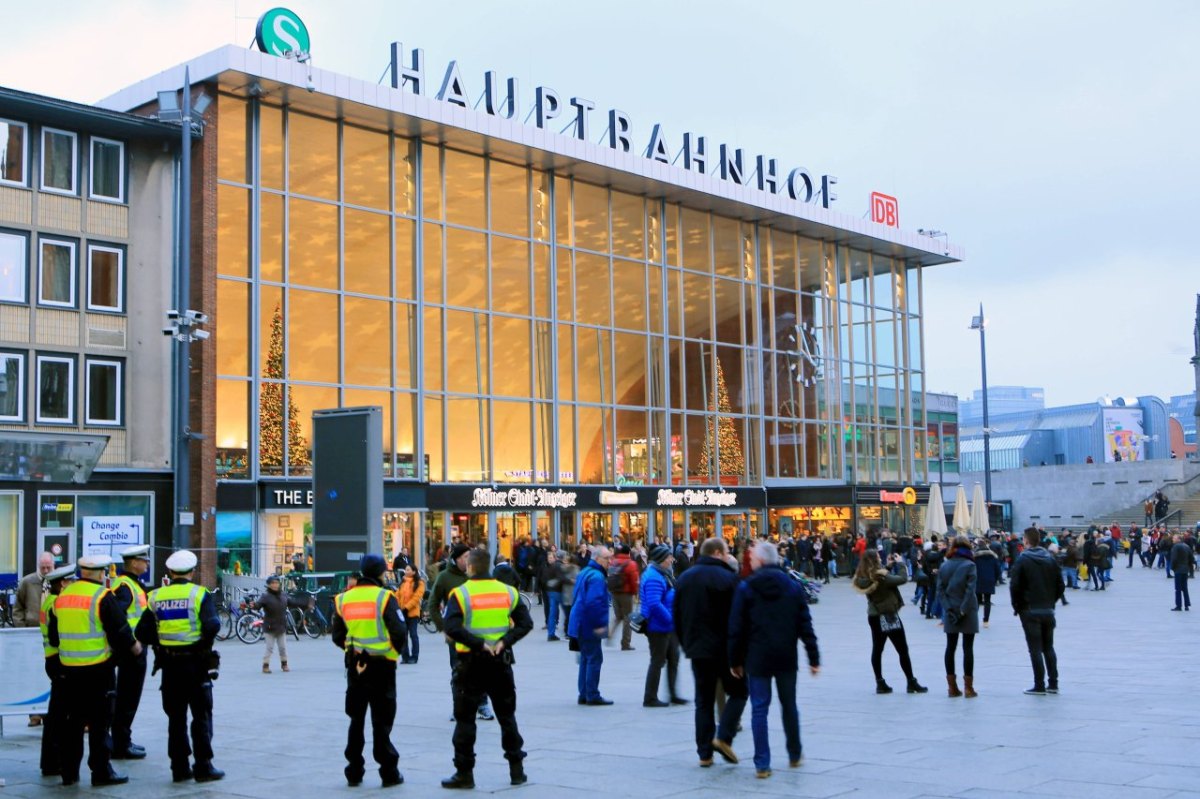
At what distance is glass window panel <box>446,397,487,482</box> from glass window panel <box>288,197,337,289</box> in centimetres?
529

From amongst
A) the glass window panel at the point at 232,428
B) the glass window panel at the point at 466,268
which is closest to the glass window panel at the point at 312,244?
the glass window panel at the point at 232,428

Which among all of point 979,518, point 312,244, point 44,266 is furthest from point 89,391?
point 979,518

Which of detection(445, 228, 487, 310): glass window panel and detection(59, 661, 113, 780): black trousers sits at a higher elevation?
detection(445, 228, 487, 310): glass window panel

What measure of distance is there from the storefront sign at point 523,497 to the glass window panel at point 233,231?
929 centimetres

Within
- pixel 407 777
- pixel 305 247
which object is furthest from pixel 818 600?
pixel 407 777

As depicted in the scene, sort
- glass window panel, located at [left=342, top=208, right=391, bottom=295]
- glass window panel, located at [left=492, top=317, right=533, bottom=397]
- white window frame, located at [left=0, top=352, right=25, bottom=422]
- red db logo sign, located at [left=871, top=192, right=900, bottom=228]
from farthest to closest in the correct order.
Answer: red db logo sign, located at [left=871, top=192, right=900, bottom=228]
glass window panel, located at [left=492, top=317, right=533, bottom=397]
glass window panel, located at [left=342, top=208, right=391, bottom=295]
white window frame, located at [left=0, top=352, right=25, bottom=422]

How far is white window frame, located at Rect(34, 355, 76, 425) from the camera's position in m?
31.3

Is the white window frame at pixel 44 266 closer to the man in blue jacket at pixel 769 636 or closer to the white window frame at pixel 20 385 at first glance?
the white window frame at pixel 20 385

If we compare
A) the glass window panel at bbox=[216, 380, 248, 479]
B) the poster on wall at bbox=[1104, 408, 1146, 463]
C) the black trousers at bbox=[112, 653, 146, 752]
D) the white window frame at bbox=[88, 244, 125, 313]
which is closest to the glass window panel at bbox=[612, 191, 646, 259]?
the glass window panel at bbox=[216, 380, 248, 479]

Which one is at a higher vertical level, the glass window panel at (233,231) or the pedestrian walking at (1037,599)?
the glass window panel at (233,231)

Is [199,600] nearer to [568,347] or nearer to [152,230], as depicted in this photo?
[152,230]

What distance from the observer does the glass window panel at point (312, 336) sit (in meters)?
35.8

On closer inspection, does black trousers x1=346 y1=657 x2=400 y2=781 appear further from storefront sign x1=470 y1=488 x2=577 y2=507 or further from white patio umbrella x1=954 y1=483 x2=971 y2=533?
white patio umbrella x1=954 y1=483 x2=971 y2=533

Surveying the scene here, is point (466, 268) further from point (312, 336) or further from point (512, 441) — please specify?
point (312, 336)
